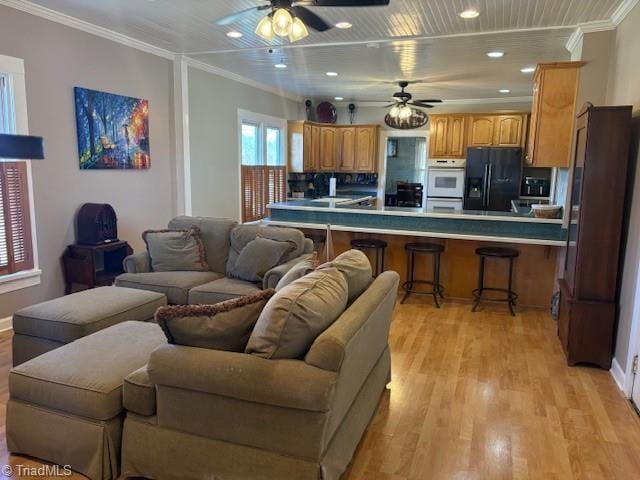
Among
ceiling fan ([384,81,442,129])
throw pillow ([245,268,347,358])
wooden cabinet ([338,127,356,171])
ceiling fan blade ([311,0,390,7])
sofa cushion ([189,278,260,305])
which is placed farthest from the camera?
wooden cabinet ([338,127,356,171])

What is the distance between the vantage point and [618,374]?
310 cm

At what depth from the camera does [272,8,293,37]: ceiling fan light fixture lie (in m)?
2.78

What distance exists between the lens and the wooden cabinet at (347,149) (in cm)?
862

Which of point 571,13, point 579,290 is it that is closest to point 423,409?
point 579,290

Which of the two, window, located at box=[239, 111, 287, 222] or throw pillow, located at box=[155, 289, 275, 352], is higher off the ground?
window, located at box=[239, 111, 287, 222]

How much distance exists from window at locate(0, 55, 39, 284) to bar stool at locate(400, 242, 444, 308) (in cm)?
353

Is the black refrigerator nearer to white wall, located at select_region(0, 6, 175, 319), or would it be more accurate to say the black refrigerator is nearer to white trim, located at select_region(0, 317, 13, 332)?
white wall, located at select_region(0, 6, 175, 319)

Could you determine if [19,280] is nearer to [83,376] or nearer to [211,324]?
[83,376]

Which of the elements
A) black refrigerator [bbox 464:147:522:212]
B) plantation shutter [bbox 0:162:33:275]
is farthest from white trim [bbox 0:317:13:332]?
black refrigerator [bbox 464:147:522:212]

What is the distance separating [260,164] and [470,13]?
14.2ft

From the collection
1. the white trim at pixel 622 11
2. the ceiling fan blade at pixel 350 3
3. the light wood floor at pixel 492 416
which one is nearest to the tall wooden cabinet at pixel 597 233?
the light wood floor at pixel 492 416

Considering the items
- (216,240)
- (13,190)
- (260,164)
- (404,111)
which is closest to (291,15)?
(216,240)

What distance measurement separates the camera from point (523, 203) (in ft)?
22.7

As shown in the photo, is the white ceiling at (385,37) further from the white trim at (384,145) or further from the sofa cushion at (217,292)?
the sofa cushion at (217,292)
